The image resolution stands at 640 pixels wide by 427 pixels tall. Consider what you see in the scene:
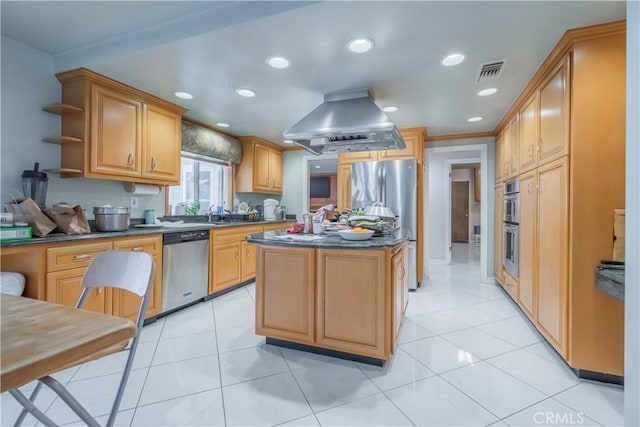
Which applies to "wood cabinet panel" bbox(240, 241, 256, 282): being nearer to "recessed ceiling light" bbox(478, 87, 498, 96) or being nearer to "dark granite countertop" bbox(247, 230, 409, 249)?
"dark granite countertop" bbox(247, 230, 409, 249)

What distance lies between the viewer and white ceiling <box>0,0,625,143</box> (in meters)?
1.76

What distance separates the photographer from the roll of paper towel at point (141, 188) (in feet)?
10.4

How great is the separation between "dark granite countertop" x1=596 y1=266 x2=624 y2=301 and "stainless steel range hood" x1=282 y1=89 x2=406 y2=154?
5.41 feet

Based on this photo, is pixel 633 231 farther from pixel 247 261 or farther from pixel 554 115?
pixel 247 261

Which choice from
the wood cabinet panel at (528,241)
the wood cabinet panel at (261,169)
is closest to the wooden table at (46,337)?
the wood cabinet panel at (528,241)

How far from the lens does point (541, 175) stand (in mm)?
2426

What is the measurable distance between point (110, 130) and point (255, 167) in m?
2.30

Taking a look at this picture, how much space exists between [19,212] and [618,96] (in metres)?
3.98

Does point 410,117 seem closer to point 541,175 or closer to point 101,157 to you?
point 541,175

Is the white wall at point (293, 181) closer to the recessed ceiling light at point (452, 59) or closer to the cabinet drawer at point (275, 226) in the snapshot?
the cabinet drawer at point (275, 226)

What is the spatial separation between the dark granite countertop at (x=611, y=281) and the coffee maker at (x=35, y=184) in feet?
13.0

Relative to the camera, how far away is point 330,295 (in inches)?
82.9

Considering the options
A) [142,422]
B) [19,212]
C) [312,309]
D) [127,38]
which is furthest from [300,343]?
[127,38]

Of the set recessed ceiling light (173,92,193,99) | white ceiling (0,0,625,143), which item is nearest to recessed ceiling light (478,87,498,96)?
white ceiling (0,0,625,143)
